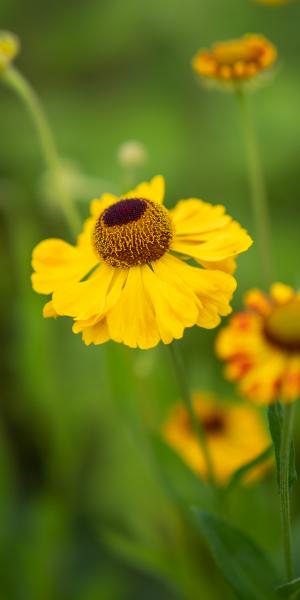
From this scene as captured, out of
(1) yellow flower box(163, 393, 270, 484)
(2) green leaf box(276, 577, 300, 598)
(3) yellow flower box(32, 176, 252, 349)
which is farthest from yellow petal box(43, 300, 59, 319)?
(1) yellow flower box(163, 393, 270, 484)

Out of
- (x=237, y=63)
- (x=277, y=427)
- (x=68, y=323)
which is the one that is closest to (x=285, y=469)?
(x=277, y=427)

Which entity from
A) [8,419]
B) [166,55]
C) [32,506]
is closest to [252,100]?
[166,55]

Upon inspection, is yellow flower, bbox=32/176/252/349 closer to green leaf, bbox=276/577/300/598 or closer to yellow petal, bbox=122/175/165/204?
yellow petal, bbox=122/175/165/204

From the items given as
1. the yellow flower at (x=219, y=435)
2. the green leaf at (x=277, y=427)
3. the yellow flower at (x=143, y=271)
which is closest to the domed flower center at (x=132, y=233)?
the yellow flower at (x=143, y=271)

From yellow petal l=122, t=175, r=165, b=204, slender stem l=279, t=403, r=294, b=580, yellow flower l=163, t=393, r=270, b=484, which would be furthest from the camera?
yellow flower l=163, t=393, r=270, b=484

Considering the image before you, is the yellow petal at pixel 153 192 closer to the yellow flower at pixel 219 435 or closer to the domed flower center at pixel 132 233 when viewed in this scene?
the domed flower center at pixel 132 233
